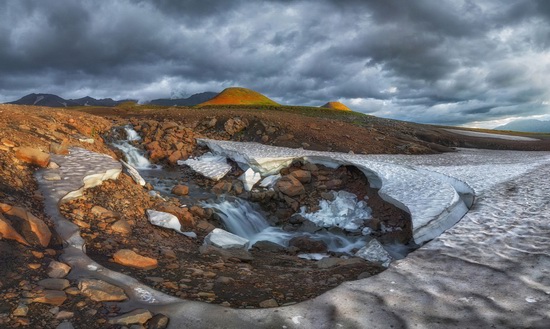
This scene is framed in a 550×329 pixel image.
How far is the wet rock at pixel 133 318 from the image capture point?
3.98 meters

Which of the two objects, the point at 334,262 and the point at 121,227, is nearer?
the point at 121,227

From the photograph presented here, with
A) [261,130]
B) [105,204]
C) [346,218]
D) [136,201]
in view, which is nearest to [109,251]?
[105,204]

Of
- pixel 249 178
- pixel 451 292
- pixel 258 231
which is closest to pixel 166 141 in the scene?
pixel 249 178

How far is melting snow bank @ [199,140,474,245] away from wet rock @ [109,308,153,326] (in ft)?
20.4

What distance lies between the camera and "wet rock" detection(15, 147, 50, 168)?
857 centimetres

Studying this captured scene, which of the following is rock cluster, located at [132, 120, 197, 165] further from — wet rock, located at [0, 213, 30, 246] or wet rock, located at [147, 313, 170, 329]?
wet rock, located at [147, 313, 170, 329]

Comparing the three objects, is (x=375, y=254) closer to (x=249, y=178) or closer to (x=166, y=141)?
(x=249, y=178)

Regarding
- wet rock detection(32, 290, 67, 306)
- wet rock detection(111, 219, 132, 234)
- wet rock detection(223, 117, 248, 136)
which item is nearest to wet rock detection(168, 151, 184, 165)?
wet rock detection(223, 117, 248, 136)

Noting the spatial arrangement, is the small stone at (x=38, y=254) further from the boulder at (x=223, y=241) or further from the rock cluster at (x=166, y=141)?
the rock cluster at (x=166, y=141)

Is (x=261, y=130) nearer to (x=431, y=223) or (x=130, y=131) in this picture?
(x=130, y=131)

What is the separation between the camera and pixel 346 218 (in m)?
12.3

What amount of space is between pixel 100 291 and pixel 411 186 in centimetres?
983

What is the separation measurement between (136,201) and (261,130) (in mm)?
14482

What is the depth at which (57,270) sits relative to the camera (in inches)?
187
